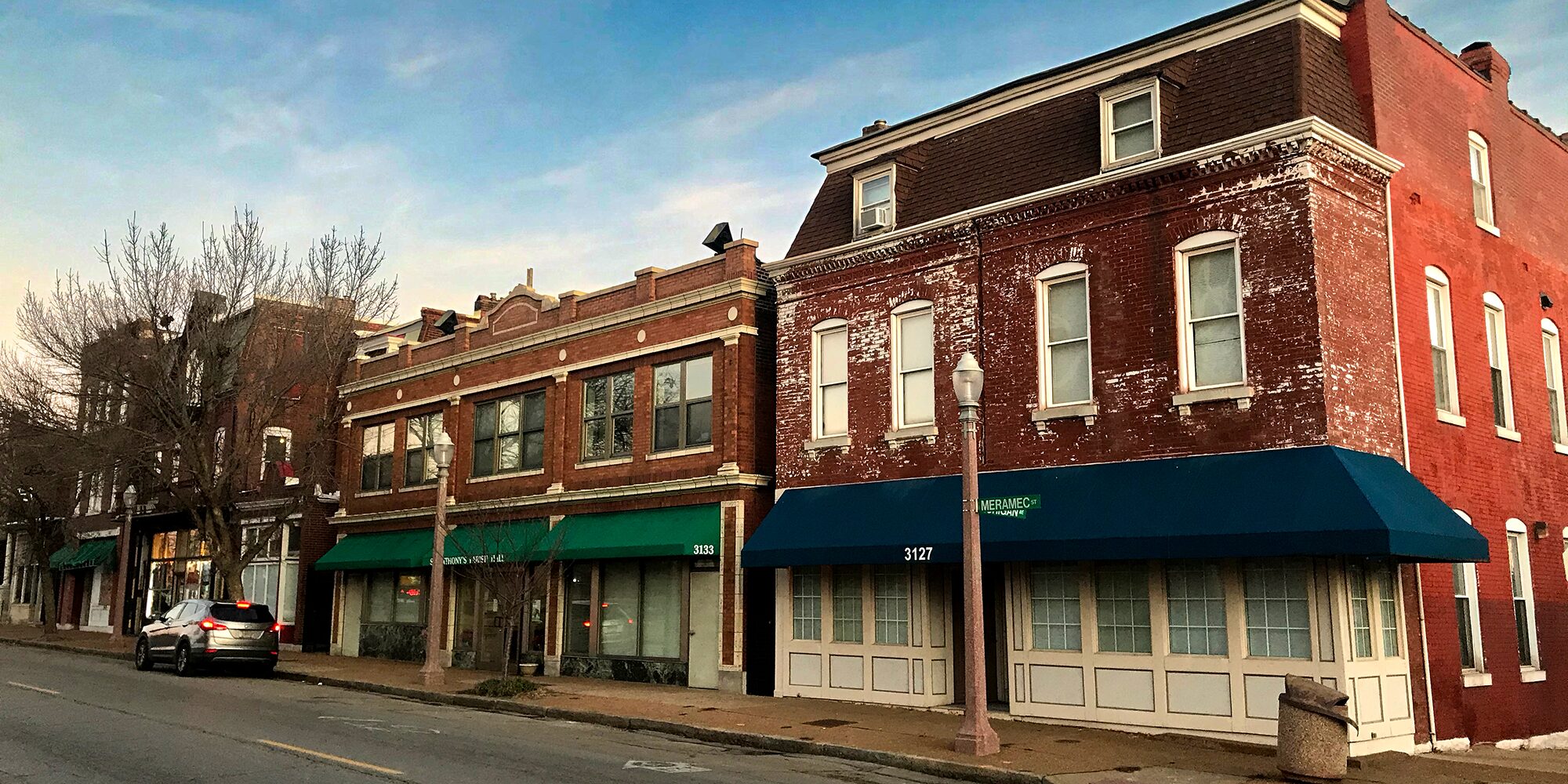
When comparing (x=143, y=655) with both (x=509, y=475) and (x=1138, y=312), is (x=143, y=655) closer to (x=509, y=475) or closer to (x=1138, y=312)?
(x=509, y=475)

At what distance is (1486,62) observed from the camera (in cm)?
1966

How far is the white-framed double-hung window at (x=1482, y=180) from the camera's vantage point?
18531 mm

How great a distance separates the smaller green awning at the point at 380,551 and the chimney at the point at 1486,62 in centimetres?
2282

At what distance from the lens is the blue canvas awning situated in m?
13.4

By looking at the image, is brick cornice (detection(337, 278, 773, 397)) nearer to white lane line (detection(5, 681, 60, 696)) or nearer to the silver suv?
the silver suv

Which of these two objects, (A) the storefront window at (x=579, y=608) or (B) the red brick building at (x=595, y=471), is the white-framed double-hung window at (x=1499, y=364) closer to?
(B) the red brick building at (x=595, y=471)

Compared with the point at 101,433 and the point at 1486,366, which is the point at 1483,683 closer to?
the point at 1486,366

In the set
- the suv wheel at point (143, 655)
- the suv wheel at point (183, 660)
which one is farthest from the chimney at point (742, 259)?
the suv wheel at point (143, 655)

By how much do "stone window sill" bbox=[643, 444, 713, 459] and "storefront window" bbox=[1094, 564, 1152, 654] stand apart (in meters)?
8.53

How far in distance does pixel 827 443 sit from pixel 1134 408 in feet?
18.6

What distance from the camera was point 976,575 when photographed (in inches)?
549

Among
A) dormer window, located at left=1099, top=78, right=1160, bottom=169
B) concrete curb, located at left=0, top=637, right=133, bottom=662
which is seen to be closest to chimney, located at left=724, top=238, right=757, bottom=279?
dormer window, located at left=1099, top=78, right=1160, bottom=169

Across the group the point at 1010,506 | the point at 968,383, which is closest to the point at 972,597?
the point at 968,383

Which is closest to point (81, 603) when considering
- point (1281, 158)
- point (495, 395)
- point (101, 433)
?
point (101, 433)
